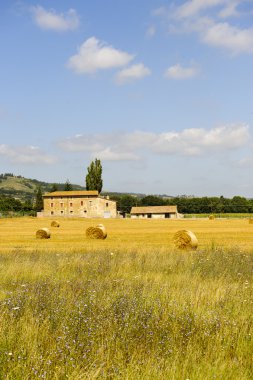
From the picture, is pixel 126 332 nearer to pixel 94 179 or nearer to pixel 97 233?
pixel 97 233

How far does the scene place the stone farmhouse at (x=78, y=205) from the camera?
4183 inches

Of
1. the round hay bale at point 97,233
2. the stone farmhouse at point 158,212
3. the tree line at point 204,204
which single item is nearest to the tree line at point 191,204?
the tree line at point 204,204

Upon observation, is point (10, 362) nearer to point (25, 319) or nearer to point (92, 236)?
point (25, 319)

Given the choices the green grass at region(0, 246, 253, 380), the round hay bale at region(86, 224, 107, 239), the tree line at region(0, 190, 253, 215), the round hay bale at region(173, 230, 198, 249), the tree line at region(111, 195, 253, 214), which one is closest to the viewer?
the green grass at region(0, 246, 253, 380)

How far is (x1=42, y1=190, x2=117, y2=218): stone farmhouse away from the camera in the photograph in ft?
349

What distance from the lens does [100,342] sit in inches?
225

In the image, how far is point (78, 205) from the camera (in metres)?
108

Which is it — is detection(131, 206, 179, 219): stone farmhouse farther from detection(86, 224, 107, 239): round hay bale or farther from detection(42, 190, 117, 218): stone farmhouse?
detection(86, 224, 107, 239): round hay bale

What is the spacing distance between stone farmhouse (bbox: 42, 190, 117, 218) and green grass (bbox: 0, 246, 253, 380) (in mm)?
96580

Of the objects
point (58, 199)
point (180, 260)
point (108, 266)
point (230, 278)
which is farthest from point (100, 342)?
point (58, 199)

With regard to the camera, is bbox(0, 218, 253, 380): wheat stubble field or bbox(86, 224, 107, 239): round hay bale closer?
bbox(0, 218, 253, 380): wheat stubble field

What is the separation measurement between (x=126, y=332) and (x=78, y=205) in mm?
102965

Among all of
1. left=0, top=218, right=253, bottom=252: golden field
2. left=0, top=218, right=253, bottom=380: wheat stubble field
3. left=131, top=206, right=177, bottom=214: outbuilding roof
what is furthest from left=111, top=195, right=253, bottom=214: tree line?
left=0, top=218, right=253, bottom=380: wheat stubble field

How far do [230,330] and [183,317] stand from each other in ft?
2.76
